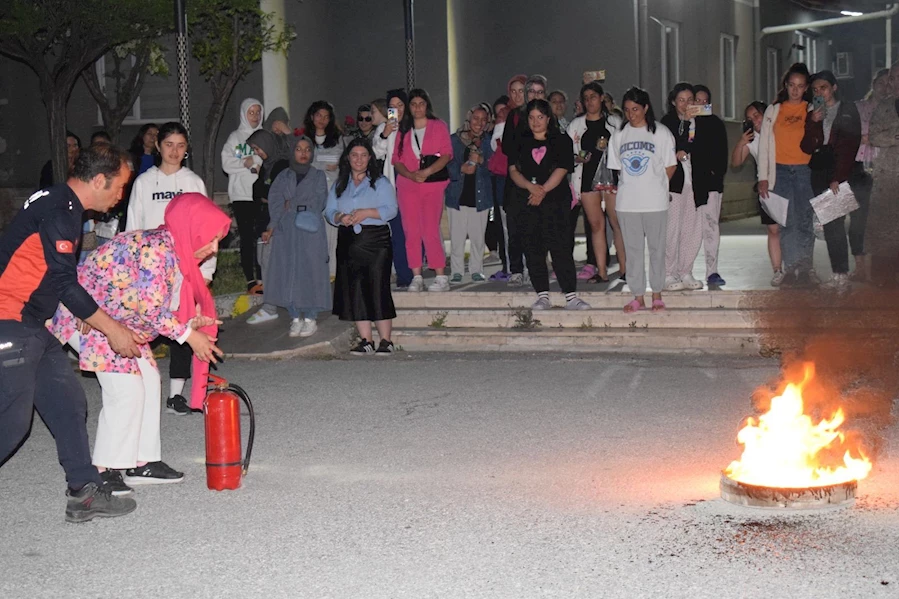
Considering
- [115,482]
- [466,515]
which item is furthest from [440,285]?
[466,515]

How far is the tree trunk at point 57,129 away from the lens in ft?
54.5

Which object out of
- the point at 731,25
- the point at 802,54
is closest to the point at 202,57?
the point at 731,25

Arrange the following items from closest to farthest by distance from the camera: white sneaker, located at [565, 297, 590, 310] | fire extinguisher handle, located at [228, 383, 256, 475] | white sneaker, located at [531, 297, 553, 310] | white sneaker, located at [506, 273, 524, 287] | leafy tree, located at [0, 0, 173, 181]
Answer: fire extinguisher handle, located at [228, 383, 256, 475] < white sneaker, located at [565, 297, 590, 310] < white sneaker, located at [531, 297, 553, 310] < white sneaker, located at [506, 273, 524, 287] < leafy tree, located at [0, 0, 173, 181]

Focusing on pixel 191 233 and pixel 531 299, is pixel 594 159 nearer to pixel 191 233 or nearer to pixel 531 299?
pixel 531 299

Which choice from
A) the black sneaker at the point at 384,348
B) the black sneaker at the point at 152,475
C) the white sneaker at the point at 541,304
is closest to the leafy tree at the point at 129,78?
the black sneaker at the point at 384,348

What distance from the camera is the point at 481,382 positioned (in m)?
9.77

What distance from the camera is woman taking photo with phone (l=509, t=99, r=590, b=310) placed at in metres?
11.6

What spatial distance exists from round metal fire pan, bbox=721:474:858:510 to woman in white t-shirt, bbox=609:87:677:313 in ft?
18.0

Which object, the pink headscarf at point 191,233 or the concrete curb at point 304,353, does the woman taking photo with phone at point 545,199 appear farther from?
the pink headscarf at point 191,233

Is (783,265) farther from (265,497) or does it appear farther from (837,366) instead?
(265,497)

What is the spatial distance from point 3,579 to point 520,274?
8.35 metres

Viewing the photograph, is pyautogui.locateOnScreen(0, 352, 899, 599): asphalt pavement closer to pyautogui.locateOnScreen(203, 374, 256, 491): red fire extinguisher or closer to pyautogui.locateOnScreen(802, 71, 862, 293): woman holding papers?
pyautogui.locateOnScreen(203, 374, 256, 491): red fire extinguisher

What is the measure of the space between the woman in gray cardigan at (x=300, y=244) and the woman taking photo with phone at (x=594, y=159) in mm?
2671

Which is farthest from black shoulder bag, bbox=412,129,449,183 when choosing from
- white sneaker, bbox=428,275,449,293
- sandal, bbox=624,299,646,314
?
sandal, bbox=624,299,646,314
